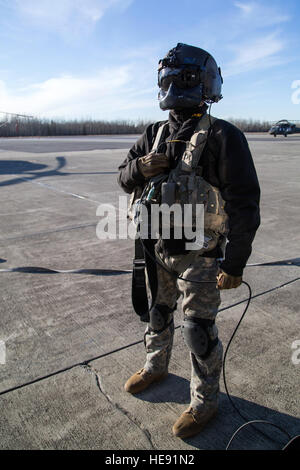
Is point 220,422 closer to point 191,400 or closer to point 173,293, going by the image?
point 191,400

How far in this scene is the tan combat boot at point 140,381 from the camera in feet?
7.98

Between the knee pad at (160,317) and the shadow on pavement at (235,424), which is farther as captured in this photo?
the knee pad at (160,317)

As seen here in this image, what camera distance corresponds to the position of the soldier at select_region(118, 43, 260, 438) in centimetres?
207

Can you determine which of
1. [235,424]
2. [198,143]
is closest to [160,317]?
[235,424]

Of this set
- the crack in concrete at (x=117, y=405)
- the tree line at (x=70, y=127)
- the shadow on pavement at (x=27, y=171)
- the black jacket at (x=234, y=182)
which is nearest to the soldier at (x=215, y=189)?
the black jacket at (x=234, y=182)

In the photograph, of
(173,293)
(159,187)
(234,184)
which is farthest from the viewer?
(173,293)

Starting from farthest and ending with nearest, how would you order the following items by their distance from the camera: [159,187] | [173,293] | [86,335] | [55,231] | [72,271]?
[55,231] < [72,271] < [86,335] < [173,293] < [159,187]

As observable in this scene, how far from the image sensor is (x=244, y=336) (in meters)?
3.07

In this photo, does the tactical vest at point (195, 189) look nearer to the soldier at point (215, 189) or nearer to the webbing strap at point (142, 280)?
the soldier at point (215, 189)

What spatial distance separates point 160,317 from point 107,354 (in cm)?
64

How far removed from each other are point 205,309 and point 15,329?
179 centimetres

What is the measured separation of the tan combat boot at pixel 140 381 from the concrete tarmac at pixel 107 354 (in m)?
0.05

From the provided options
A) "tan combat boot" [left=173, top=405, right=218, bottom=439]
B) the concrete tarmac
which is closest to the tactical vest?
"tan combat boot" [left=173, top=405, right=218, bottom=439]

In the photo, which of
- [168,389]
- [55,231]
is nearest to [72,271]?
[55,231]
